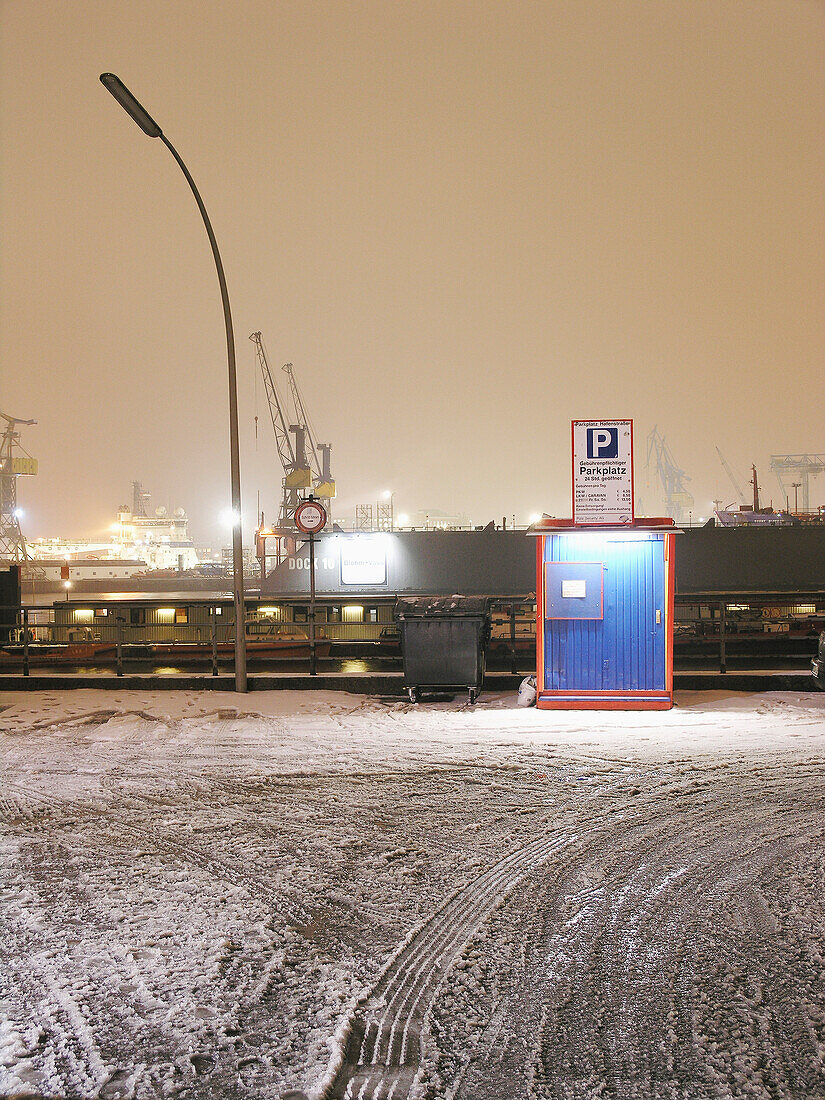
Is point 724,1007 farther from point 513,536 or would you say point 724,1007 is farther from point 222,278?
point 513,536

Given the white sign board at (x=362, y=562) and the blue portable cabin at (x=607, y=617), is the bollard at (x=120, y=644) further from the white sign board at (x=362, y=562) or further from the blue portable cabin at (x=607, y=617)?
the white sign board at (x=362, y=562)

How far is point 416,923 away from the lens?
4.16m

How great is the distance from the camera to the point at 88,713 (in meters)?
10.6

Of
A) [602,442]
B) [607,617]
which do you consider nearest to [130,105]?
[602,442]

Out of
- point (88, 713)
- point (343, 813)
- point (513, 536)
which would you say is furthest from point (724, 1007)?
point (513, 536)

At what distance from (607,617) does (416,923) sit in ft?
22.1

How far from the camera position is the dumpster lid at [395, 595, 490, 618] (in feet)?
35.7

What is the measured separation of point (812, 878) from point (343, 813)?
10.8 ft

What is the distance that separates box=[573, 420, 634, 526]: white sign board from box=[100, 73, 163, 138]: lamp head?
7.33 meters

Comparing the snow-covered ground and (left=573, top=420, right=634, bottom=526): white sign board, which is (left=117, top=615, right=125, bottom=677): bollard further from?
(left=573, top=420, right=634, bottom=526): white sign board

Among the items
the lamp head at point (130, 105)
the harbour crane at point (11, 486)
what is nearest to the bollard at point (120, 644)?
the lamp head at point (130, 105)

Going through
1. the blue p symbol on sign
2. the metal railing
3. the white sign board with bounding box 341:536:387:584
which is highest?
the blue p symbol on sign

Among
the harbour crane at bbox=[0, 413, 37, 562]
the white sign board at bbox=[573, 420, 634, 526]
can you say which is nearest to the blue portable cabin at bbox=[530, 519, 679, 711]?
the white sign board at bbox=[573, 420, 634, 526]

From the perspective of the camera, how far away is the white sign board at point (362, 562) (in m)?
32.0
